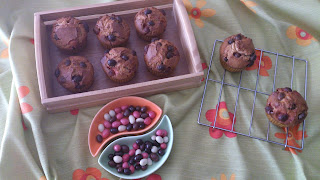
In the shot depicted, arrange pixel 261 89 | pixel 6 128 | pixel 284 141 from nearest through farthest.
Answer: pixel 6 128, pixel 284 141, pixel 261 89

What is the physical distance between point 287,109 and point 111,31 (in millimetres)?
955

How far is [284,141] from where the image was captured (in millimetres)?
1382

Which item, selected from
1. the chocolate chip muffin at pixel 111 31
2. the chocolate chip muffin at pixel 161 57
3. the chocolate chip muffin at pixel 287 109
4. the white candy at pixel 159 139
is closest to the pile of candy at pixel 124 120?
the white candy at pixel 159 139

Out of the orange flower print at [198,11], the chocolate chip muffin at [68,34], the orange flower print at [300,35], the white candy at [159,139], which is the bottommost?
the white candy at [159,139]

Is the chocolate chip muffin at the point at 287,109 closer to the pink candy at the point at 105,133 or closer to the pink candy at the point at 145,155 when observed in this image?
the pink candy at the point at 145,155

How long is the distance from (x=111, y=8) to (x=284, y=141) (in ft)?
3.80

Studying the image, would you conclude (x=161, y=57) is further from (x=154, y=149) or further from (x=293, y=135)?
(x=293, y=135)

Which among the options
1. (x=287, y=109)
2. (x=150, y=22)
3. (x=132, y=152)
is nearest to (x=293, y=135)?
(x=287, y=109)

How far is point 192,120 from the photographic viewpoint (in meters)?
1.42

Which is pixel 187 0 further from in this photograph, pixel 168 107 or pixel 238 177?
pixel 238 177

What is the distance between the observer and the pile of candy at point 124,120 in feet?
4.41

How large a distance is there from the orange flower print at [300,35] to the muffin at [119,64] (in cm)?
95

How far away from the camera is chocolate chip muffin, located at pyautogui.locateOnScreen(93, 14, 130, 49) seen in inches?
→ 55.9

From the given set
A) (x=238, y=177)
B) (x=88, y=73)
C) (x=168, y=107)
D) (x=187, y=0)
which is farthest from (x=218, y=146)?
(x=187, y=0)
